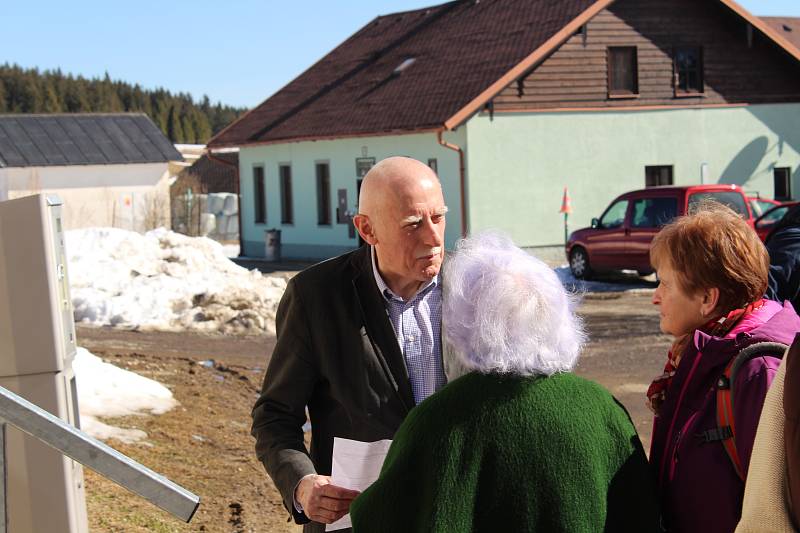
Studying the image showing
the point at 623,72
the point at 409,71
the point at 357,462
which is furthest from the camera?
the point at 409,71

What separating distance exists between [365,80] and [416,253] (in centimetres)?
2859

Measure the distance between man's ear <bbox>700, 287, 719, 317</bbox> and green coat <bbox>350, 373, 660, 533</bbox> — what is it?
601 millimetres

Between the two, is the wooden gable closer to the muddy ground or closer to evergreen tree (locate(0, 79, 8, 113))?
the muddy ground

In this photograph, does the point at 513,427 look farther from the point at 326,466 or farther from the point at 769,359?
the point at 326,466

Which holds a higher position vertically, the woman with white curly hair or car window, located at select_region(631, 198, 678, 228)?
the woman with white curly hair

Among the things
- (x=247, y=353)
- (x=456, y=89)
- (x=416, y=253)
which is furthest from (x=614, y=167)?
(x=416, y=253)

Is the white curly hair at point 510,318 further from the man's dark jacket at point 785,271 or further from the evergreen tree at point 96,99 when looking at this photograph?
the evergreen tree at point 96,99

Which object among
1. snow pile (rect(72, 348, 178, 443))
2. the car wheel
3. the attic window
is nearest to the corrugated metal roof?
the attic window

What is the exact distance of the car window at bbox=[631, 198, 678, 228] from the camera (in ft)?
65.5

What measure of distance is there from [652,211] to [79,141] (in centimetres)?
3245

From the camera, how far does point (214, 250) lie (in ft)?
70.8

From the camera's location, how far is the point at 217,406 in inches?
390

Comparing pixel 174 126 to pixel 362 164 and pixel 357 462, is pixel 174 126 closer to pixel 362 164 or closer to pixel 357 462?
pixel 362 164

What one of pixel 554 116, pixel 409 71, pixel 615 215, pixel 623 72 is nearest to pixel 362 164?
pixel 409 71
